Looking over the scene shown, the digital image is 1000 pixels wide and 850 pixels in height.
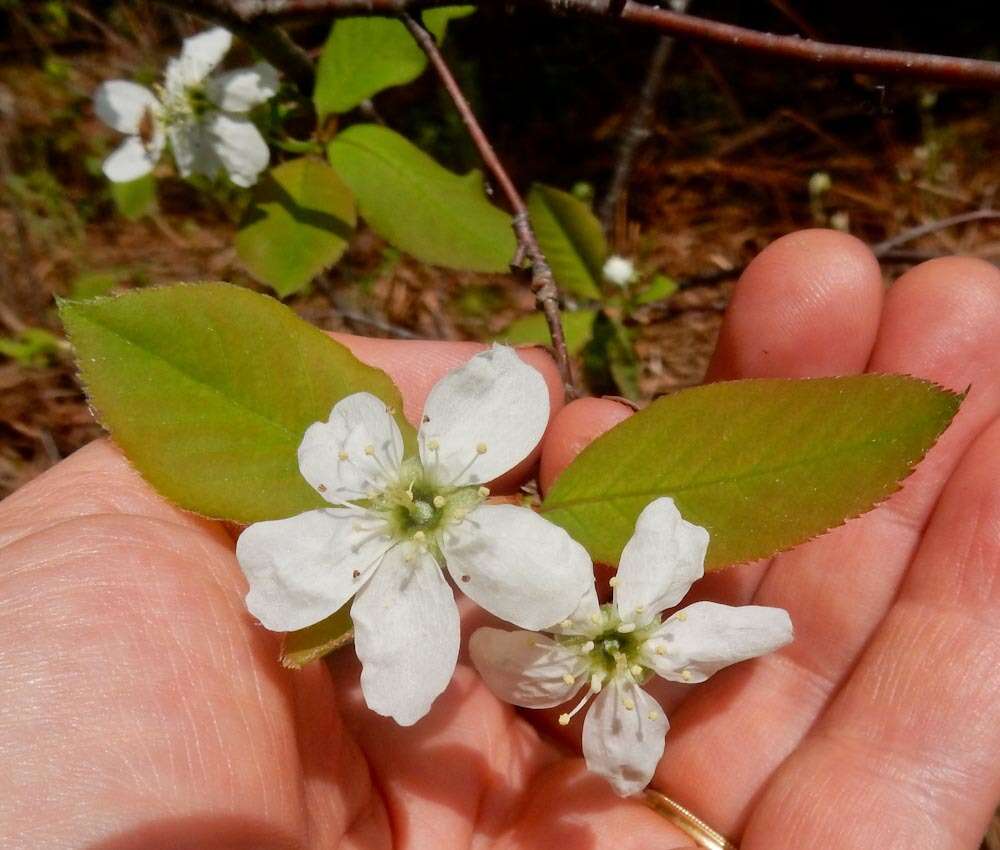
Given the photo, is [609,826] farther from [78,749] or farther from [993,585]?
[78,749]

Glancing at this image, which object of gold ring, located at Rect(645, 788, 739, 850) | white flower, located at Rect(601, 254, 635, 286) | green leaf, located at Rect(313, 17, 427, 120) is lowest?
gold ring, located at Rect(645, 788, 739, 850)

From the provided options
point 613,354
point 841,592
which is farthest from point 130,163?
point 841,592

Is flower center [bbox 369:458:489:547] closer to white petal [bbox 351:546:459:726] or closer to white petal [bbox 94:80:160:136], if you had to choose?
white petal [bbox 351:546:459:726]

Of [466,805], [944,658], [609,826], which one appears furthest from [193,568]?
[944,658]

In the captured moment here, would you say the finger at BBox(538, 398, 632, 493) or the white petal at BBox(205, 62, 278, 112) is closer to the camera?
the finger at BBox(538, 398, 632, 493)

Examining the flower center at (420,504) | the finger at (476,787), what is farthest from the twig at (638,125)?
the flower center at (420,504)

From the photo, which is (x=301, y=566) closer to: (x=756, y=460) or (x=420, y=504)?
(x=420, y=504)

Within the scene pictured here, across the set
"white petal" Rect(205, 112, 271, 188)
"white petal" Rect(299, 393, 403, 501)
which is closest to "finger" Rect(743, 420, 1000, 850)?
"white petal" Rect(299, 393, 403, 501)
